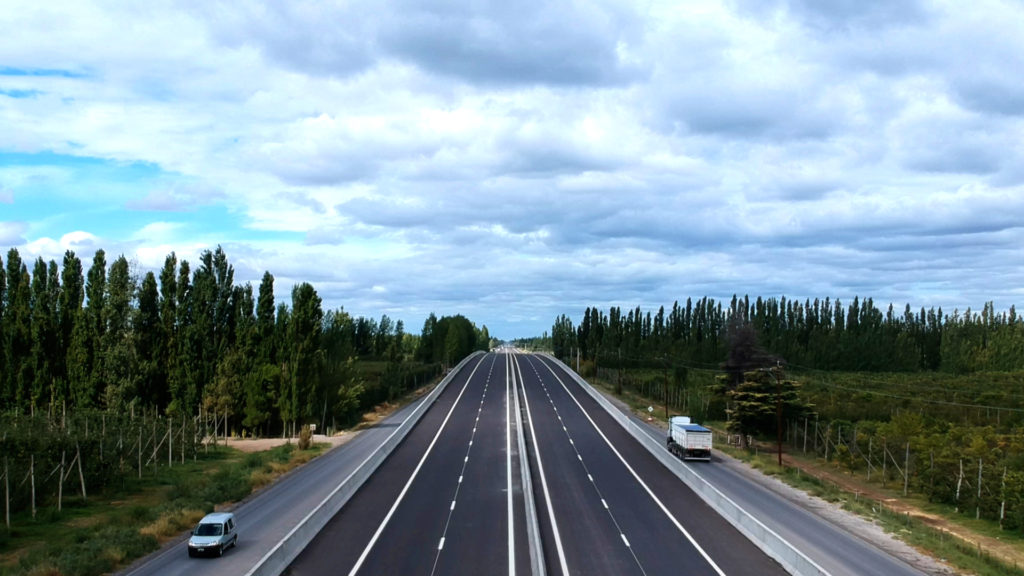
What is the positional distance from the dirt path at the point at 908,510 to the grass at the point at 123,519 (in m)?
30.8

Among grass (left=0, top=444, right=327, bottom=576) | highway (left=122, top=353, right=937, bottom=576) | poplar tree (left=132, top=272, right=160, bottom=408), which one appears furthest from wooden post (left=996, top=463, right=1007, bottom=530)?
poplar tree (left=132, top=272, right=160, bottom=408)

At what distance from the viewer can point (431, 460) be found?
4978 cm

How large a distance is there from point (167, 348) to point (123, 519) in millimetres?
46468

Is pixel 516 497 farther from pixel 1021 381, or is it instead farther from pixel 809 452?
pixel 1021 381

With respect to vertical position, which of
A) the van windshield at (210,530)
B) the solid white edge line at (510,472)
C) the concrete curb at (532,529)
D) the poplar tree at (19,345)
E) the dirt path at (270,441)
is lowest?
the dirt path at (270,441)

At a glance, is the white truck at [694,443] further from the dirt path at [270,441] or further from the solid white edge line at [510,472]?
the dirt path at [270,441]

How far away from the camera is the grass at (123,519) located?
80.8 ft

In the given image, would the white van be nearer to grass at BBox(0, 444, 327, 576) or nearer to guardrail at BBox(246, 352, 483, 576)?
guardrail at BBox(246, 352, 483, 576)

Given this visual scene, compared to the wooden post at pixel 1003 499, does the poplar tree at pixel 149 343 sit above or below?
above

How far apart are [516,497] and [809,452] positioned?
117 ft

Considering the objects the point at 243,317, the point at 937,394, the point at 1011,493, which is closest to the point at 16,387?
the point at 243,317

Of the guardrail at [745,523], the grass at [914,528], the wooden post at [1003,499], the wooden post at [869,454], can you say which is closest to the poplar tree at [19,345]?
the guardrail at [745,523]

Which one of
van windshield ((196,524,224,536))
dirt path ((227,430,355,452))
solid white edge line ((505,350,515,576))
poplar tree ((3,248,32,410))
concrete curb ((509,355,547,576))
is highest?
poplar tree ((3,248,32,410))

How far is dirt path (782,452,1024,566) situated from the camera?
3170 centimetres
